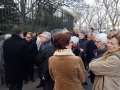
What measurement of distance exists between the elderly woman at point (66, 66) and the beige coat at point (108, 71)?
26 cm

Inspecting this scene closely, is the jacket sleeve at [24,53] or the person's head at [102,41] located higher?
the person's head at [102,41]

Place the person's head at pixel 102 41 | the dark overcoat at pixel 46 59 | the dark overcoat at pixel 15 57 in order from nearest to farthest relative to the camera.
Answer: the person's head at pixel 102 41 → the dark overcoat at pixel 46 59 → the dark overcoat at pixel 15 57

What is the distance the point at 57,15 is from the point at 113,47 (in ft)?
28.7

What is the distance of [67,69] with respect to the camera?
8.39ft

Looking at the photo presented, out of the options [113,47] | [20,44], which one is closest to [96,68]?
[113,47]

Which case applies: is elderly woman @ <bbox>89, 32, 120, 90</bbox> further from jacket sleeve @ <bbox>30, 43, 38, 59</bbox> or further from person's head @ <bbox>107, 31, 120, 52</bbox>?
jacket sleeve @ <bbox>30, 43, 38, 59</bbox>

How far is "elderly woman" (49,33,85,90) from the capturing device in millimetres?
2547

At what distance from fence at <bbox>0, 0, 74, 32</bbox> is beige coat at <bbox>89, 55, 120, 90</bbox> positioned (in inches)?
189

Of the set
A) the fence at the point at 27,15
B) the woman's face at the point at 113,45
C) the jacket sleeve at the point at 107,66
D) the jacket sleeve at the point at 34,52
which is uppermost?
the fence at the point at 27,15

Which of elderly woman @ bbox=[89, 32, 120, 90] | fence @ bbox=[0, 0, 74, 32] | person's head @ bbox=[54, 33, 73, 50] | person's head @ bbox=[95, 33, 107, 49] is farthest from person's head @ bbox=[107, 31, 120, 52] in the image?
fence @ bbox=[0, 0, 74, 32]

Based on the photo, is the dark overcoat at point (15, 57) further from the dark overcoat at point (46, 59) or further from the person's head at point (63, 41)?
the person's head at point (63, 41)

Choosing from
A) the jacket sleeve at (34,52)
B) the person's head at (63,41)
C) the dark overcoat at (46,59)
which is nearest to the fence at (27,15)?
the jacket sleeve at (34,52)

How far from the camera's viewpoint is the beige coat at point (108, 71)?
2.25 m

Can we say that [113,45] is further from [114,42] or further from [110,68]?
[110,68]
